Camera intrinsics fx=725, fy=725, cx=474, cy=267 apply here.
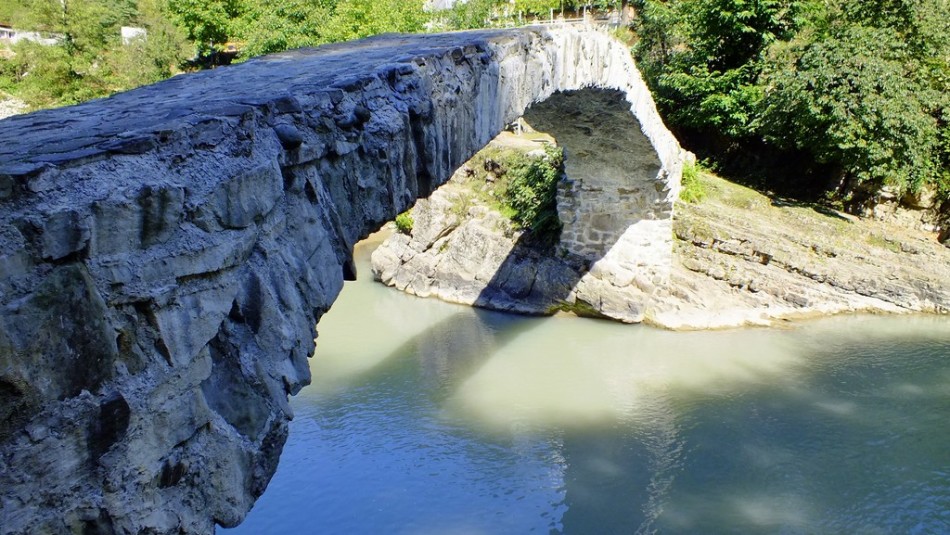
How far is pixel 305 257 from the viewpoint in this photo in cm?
261

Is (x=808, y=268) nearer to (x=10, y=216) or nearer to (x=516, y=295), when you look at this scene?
(x=516, y=295)

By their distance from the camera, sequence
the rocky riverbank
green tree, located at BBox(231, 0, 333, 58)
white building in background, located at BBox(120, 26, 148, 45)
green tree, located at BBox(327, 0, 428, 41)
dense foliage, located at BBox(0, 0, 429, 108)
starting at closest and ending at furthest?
the rocky riverbank
green tree, located at BBox(327, 0, 428, 41)
green tree, located at BBox(231, 0, 333, 58)
dense foliage, located at BBox(0, 0, 429, 108)
white building in background, located at BBox(120, 26, 148, 45)

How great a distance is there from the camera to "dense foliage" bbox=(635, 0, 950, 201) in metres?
9.38

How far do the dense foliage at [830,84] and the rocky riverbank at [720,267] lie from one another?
0.89 metres

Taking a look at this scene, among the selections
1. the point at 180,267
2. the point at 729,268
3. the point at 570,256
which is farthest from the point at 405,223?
the point at 180,267

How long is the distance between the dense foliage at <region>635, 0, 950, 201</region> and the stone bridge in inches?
305

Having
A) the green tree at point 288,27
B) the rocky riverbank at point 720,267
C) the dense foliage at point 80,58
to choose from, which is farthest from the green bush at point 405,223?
the dense foliage at point 80,58

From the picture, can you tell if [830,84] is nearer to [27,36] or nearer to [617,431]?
[617,431]

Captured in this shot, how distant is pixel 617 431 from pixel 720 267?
137 inches

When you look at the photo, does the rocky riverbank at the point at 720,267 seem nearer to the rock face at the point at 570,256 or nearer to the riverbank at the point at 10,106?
the rock face at the point at 570,256

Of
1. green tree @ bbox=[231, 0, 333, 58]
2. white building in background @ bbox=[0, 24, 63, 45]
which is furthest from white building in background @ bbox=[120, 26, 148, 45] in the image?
green tree @ bbox=[231, 0, 333, 58]

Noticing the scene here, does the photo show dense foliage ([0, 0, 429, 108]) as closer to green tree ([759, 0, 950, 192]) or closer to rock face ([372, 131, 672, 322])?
rock face ([372, 131, 672, 322])

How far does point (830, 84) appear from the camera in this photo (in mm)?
9516

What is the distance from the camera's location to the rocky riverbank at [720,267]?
29.7ft
